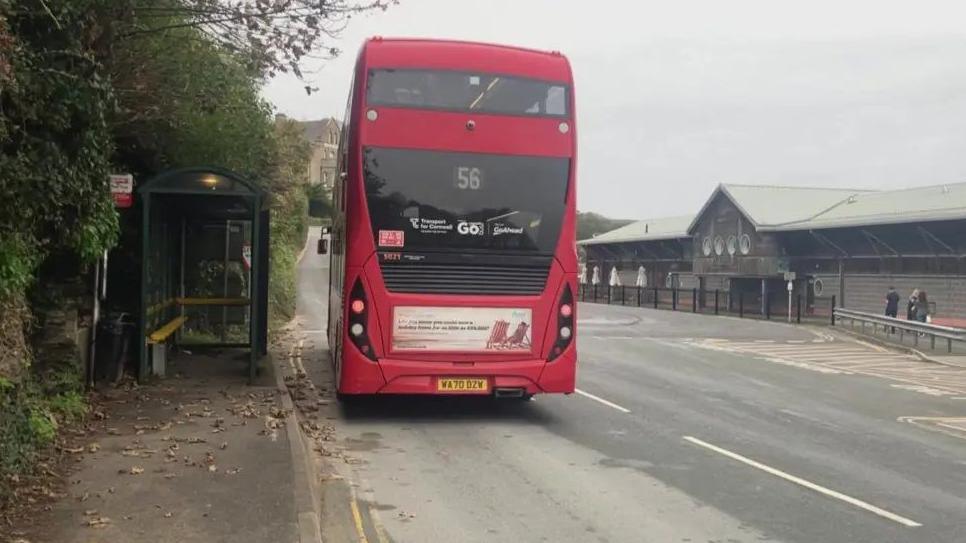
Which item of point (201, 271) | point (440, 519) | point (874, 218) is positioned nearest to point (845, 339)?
point (874, 218)

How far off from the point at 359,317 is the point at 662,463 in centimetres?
358

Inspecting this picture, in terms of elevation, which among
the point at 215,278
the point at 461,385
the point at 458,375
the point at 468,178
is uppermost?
the point at 468,178

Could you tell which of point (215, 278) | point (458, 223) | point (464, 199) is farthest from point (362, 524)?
point (215, 278)

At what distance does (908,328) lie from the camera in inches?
952

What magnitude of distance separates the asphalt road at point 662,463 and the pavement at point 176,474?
2.07ft

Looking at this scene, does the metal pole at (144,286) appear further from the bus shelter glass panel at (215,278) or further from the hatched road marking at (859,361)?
the hatched road marking at (859,361)

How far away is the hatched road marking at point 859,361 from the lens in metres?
16.6

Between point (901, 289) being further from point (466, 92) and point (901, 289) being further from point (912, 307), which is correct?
point (466, 92)

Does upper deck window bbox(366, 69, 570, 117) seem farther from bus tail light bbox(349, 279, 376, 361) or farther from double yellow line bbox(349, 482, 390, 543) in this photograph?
double yellow line bbox(349, 482, 390, 543)

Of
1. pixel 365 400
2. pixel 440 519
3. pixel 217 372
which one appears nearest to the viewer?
pixel 440 519

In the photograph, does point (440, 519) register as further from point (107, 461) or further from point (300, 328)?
point (300, 328)

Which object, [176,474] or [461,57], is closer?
[176,474]

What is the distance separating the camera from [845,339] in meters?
26.6

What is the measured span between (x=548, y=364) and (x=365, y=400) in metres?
3.01
